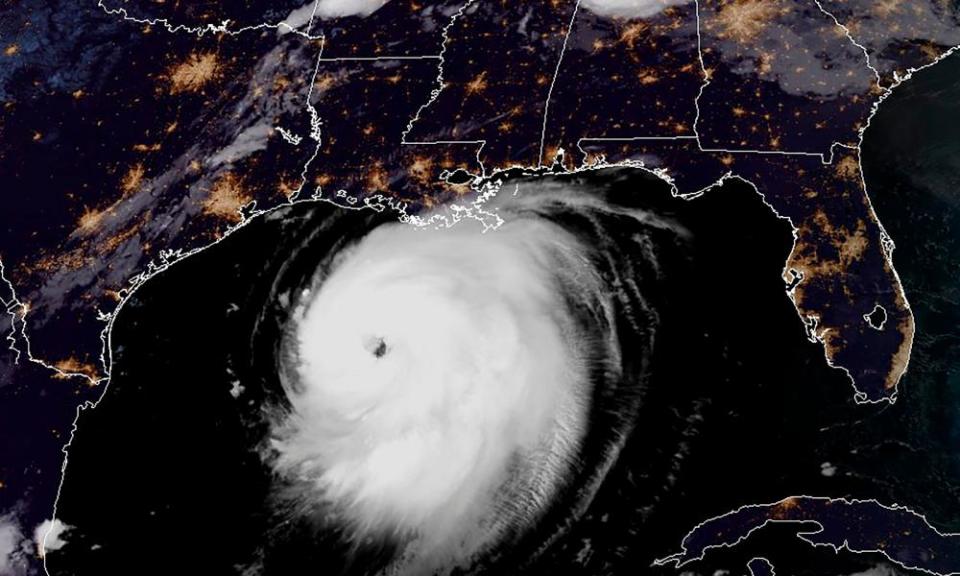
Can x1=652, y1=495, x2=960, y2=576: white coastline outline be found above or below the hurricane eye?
below

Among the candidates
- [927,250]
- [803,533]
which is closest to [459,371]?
[803,533]

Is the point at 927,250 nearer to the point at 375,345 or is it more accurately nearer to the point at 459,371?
the point at 459,371

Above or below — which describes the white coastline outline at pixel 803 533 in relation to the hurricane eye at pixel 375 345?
below

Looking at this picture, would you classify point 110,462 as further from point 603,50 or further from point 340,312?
point 603,50

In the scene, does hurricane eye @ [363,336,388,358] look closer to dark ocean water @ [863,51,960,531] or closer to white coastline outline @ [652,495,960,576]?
white coastline outline @ [652,495,960,576]

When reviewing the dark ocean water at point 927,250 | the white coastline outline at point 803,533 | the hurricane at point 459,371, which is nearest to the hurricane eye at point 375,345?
the hurricane at point 459,371

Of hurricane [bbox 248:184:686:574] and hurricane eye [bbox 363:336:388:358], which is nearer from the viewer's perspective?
hurricane [bbox 248:184:686:574]

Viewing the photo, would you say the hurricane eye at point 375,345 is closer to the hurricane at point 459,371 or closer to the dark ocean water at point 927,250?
the hurricane at point 459,371

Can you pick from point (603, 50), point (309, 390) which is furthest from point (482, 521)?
point (603, 50)

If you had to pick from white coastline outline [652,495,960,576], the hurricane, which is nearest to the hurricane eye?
the hurricane

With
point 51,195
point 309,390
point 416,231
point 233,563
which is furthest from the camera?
point 51,195

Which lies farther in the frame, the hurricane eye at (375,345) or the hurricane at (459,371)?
the hurricane eye at (375,345)
